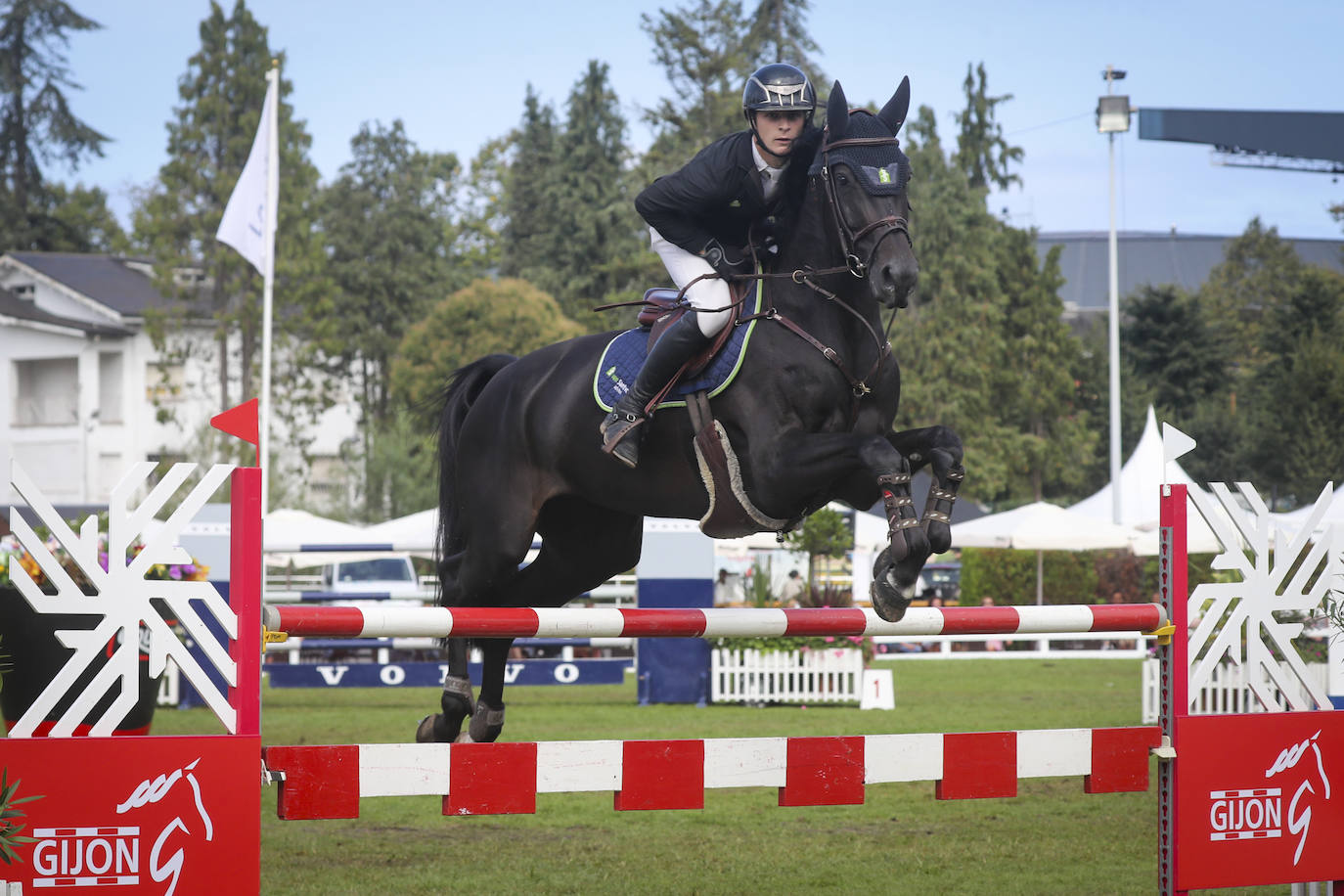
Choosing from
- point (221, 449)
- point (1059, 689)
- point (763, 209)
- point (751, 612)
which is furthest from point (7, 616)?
point (221, 449)

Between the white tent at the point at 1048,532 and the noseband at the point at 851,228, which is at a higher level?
the noseband at the point at 851,228

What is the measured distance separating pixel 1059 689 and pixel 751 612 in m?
11.4

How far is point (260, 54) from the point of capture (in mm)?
30312

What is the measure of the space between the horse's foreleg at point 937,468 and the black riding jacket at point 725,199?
871mm

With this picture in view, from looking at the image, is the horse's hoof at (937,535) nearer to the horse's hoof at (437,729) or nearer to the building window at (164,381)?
the horse's hoof at (437,729)

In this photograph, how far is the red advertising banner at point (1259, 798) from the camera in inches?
160

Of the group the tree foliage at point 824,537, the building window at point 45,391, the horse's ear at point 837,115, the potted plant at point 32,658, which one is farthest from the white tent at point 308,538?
the building window at point 45,391

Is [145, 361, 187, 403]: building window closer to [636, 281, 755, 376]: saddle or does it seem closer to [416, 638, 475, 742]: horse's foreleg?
[416, 638, 475, 742]: horse's foreleg

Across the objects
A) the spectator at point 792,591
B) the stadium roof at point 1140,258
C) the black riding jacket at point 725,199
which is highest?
the stadium roof at point 1140,258

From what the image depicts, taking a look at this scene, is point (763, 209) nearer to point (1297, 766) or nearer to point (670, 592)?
point (1297, 766)

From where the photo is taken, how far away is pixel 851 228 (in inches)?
167

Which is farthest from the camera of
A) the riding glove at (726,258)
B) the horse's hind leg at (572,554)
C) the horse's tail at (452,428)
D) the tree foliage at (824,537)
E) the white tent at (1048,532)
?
the white tent at (1048,532)

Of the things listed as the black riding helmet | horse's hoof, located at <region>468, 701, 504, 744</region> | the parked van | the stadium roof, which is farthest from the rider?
the stadium roof

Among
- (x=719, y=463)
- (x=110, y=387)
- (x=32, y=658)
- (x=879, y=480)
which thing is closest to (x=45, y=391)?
(x=110, y=387)
